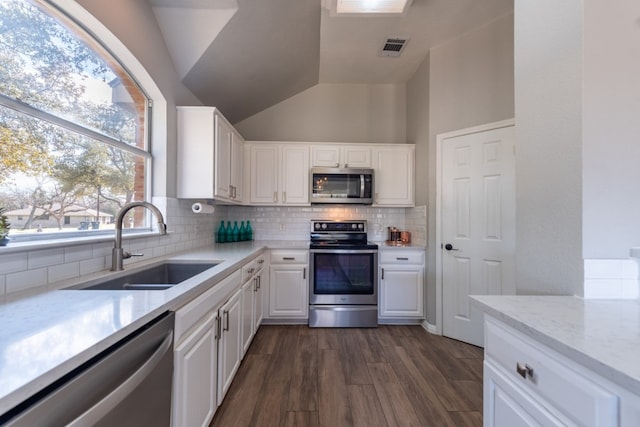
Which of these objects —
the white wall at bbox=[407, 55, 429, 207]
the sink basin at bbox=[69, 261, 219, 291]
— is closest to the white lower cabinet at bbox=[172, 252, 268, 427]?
the sink basin at bbox=[69, 261, 219, 291]

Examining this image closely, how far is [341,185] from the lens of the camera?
327 centimetres

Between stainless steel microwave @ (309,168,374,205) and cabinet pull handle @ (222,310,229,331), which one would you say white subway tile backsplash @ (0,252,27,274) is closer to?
cabinet pull handle @ (222,310,229,331)

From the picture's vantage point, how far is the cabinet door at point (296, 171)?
3.36 metres

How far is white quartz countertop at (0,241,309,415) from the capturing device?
1.81 feet

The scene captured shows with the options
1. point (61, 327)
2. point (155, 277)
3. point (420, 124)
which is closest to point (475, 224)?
point (420, 124)

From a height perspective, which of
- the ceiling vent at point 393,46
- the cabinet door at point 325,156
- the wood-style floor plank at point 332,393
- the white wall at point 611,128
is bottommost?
the wood-style floor plank at point 332,393

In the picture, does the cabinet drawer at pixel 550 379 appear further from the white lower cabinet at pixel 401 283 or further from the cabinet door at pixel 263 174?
the cabinet door at pixel 263 174

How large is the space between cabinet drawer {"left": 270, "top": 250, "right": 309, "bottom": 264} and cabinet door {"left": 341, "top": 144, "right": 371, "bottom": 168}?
1.22m

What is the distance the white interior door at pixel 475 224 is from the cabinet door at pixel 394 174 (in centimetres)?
56

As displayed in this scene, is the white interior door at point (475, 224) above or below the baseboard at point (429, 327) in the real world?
above

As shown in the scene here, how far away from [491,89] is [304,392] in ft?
9.74

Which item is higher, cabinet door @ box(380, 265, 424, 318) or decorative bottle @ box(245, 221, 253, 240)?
decorative bottle @ box(245, 221, 253, 240)

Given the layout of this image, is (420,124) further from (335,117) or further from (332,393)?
(332,393)

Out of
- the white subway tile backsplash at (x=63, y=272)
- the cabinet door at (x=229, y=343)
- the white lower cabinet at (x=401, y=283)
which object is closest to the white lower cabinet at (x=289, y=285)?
the white lower cabinet at (x=401, y=283)
